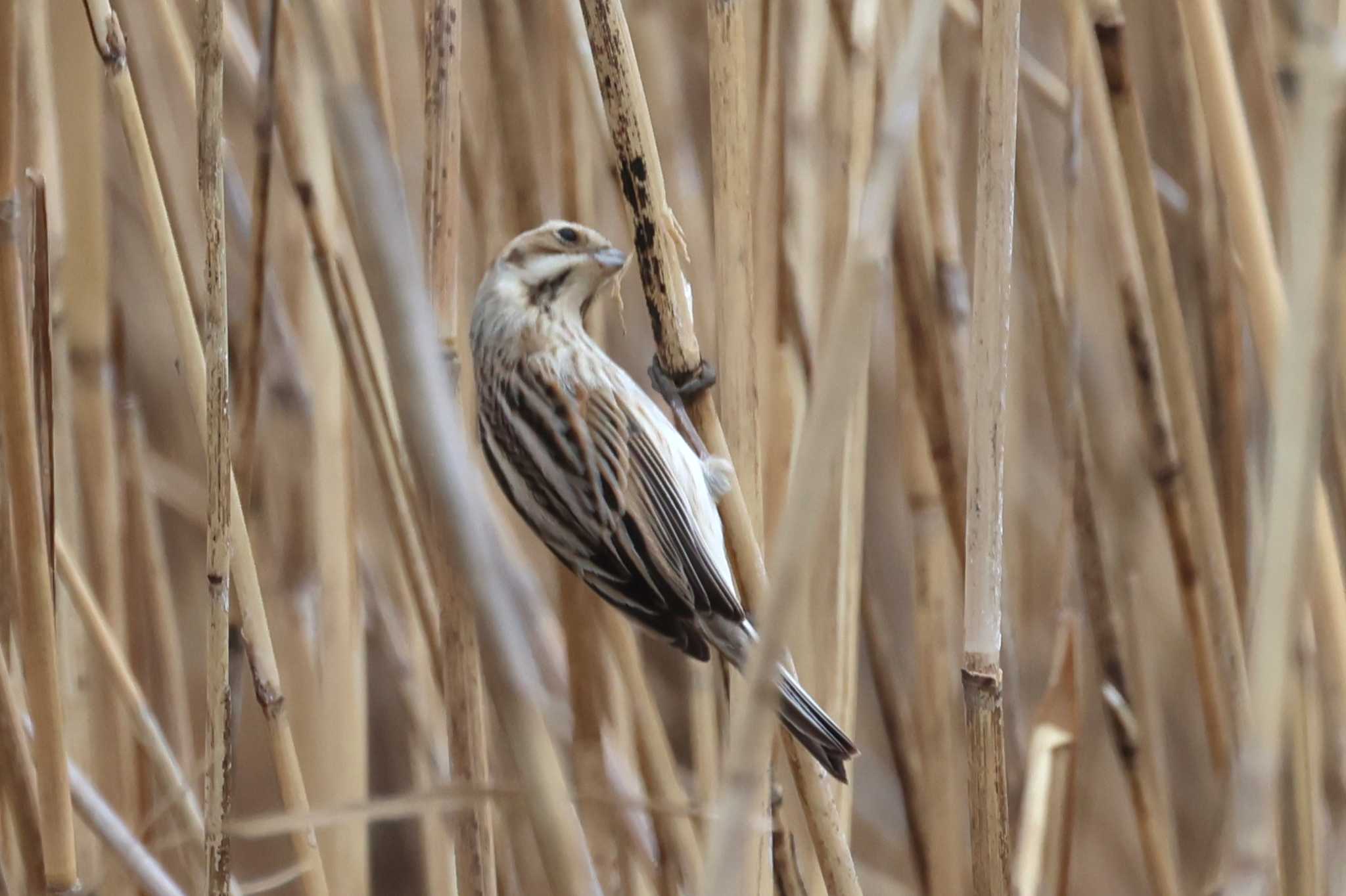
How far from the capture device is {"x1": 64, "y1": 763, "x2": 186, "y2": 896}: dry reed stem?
124 cm

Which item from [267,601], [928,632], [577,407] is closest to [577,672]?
[577,407]

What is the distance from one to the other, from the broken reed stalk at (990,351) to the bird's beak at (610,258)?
45cm

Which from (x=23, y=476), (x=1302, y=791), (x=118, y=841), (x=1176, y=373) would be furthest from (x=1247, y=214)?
(x=118, y=841)

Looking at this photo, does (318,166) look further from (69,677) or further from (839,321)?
(839,321)

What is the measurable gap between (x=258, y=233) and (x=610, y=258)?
363 mm

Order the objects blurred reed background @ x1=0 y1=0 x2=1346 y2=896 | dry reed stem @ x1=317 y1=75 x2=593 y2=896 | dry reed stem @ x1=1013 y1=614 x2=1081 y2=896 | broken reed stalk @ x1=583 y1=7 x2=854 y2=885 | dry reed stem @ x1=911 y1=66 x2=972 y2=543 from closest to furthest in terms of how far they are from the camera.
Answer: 1. dry reed stem @ x1=317 y1=75 x2=593 y2=896
2. blurred reed background @ x1=0 y1=0 x2=1346 y2=896
3. broken reed stalk @ x1=583 y1=7 x2=854 y2=885
4. dry reed stem @ x1=1013 y1=614 x2=1081 y2=896
5. dry reed stem @ x1=911 y1=66 x2=972 y2=543

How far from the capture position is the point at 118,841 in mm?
1258

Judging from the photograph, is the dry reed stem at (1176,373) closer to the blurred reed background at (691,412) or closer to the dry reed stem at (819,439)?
the blurred reed background at (691,412)

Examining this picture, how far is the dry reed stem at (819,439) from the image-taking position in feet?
2.06

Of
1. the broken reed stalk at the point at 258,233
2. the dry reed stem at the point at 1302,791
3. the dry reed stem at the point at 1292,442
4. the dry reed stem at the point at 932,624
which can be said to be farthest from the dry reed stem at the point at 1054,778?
the broken reed stalk at the point at 258,233

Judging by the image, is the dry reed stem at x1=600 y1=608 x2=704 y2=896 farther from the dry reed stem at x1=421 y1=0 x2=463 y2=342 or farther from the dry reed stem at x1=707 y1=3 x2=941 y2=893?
the dry reed stem at x1=707 y1=3 x2=941 y2=893

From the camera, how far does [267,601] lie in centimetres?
181

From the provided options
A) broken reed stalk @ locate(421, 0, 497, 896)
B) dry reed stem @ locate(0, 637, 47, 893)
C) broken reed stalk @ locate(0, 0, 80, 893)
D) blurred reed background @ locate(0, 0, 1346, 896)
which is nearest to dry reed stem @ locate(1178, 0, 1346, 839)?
blurred reed background @ locate(0, 0, 1346, 896)

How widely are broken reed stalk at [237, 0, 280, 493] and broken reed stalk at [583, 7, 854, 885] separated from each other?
307 millimetres
